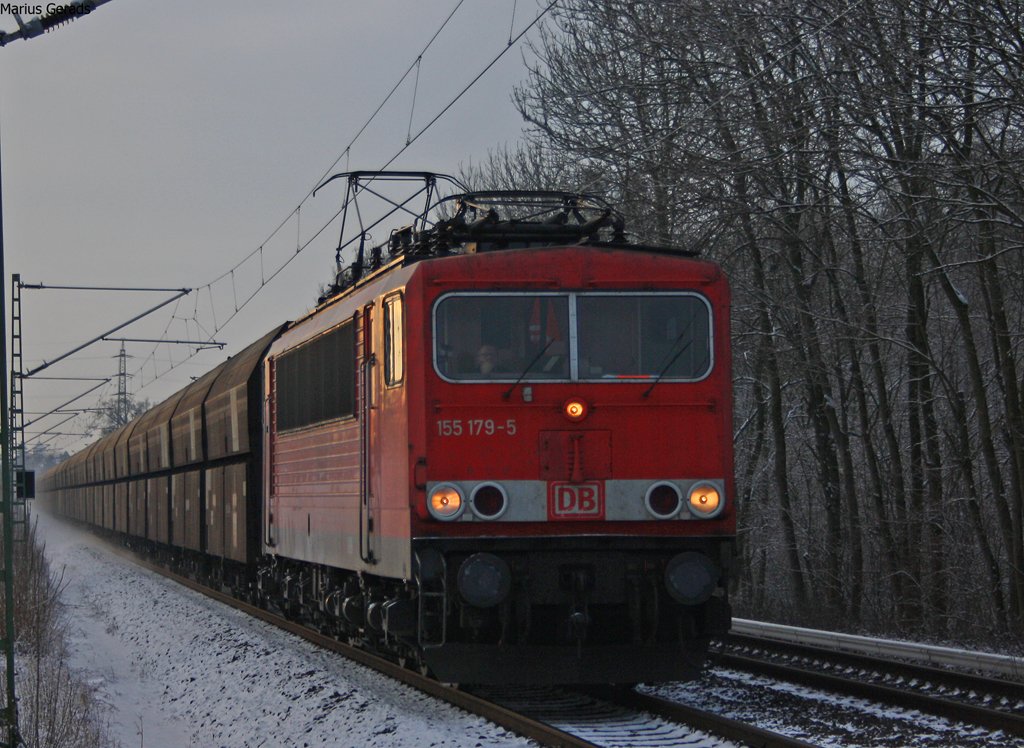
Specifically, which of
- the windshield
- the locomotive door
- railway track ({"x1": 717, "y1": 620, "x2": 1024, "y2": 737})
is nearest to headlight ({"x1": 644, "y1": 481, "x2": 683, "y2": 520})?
the windshield

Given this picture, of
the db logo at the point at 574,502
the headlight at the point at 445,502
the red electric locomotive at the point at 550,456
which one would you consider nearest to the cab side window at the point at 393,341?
the red electric locomotive at the point at 550,456

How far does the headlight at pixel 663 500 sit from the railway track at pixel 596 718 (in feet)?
3.93

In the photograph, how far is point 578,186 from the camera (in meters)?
19.4

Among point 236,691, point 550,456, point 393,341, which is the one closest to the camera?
point 550,456

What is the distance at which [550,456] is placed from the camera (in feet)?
29.9

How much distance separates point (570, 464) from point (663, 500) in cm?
66

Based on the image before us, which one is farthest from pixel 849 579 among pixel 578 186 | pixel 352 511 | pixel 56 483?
pixel 56 483

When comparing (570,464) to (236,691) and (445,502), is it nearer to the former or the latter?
(445,502)

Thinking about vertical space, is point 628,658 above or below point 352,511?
below

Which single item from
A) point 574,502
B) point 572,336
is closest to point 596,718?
A: point 574,502

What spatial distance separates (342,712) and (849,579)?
33.2 feet

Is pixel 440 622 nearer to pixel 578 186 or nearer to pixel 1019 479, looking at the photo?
pixel 1019 479

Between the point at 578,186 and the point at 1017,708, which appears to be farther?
the point at 578,186

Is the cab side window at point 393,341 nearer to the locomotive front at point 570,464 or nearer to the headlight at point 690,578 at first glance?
the locomotive front at point 570,464
